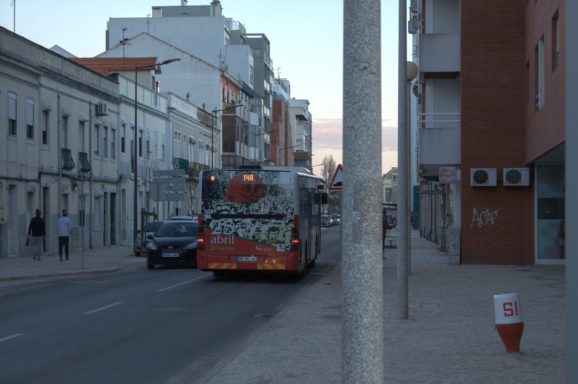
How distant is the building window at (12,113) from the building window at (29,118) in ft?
4.33

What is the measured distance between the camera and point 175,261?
32.7m

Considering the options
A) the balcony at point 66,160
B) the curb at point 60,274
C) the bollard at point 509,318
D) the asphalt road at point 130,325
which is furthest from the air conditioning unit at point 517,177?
the balcony at point 66,160

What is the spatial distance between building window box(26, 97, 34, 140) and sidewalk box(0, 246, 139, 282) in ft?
16.8

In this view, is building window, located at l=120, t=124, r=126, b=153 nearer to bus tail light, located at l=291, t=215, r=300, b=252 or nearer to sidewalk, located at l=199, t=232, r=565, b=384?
bus tail light, located at l=291, t=215, r=300, b=252

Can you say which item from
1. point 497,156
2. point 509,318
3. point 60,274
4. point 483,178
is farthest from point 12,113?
point 509,318

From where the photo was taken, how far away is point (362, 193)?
5316mm

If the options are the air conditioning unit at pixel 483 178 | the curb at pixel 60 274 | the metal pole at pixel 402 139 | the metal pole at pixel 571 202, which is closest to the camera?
the metal pole at pixel 571 202

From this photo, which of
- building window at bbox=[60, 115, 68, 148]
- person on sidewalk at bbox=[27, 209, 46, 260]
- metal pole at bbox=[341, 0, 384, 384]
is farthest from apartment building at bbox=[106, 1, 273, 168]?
metal pole at bbox=[341, 0, 384, 384]

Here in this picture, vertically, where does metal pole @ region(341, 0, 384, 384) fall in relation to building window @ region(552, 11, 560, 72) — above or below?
below

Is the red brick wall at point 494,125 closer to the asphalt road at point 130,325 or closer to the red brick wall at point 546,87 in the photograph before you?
the red brick wall at point 546,87

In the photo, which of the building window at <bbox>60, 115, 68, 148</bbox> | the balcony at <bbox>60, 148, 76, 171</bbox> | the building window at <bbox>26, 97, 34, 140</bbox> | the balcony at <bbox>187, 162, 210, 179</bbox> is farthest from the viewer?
the balcony at <bbox>187, 162, 210, 179</bbox>

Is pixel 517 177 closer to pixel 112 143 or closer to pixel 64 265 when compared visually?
pixel 64 265

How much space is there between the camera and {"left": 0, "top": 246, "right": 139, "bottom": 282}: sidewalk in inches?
1104

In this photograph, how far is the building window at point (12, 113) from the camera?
3819 cm
